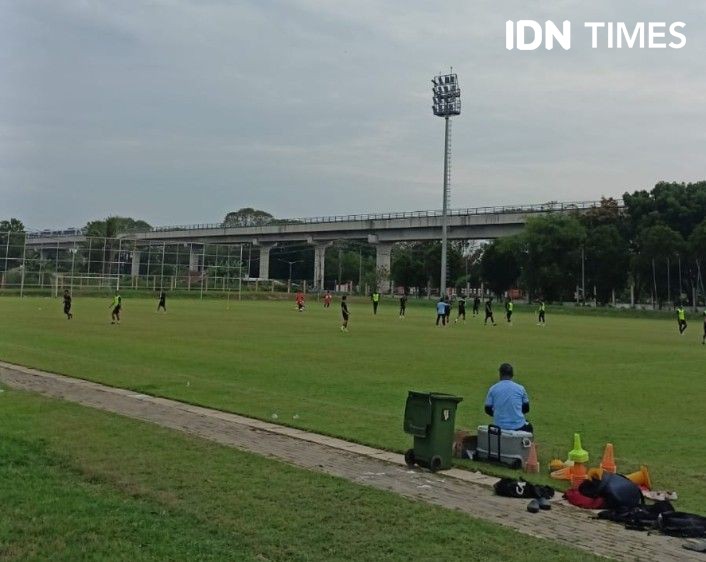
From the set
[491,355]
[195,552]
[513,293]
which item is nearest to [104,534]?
[195,552]

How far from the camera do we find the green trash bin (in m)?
9.11

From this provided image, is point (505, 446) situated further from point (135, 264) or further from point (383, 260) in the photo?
point (383, 260)

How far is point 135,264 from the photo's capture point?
91.2 m

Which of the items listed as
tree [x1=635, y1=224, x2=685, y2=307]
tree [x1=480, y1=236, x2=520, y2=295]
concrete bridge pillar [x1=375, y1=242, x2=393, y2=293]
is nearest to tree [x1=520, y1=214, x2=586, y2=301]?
tree [x1=635, y1=224, x2=685, y2=307]

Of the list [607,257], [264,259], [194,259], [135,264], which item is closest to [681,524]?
[607,257]

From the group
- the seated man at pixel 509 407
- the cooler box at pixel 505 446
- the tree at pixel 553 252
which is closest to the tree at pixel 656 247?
the tree at pixel 553 252

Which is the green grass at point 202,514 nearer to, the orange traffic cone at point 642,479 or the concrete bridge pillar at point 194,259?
the orange traffic cone at point 642,479

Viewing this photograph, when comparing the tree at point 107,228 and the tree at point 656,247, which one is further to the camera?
the tree at point 107,228

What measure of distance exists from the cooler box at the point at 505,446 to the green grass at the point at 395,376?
2.45 ft

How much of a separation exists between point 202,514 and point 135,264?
87.9 meters

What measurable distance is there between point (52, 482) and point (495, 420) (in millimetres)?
5336

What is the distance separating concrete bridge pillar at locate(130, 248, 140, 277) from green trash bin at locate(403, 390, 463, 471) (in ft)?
269

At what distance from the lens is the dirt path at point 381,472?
6.67 metres

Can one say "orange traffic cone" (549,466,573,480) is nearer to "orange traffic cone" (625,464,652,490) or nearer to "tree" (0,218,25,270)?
"orange traffic cone" (625,464,652,490)
